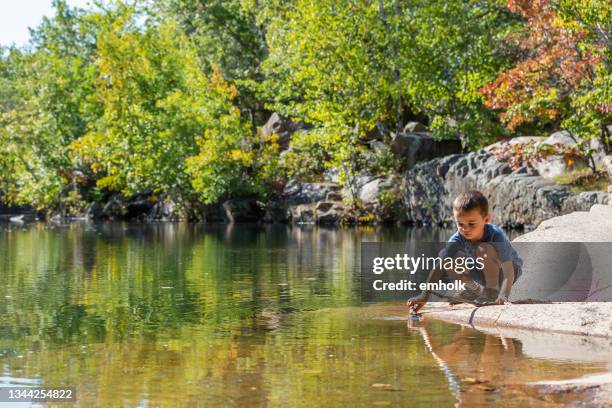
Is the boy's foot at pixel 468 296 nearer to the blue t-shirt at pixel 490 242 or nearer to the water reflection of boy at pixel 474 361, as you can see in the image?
the blue t-shirt at pixel 490 242

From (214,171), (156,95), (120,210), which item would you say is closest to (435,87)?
(214,171)

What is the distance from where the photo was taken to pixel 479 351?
275 inches

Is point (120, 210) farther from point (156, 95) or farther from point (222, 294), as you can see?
point (222, 294)

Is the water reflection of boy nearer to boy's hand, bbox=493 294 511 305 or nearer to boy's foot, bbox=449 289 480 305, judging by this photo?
boy's hand, bbox=493 294 511 305

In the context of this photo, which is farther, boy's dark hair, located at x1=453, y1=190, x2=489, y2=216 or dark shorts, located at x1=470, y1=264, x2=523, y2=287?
dark shorts, located at x1=470, y1=264, x2=523, y2=287

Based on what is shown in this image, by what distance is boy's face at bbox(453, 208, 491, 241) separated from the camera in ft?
27.2

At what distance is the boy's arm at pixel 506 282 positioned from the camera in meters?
8.52

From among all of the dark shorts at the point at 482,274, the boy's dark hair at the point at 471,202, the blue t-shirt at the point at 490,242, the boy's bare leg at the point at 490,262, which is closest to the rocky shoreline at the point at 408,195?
the dark shorts at the point at 482,274

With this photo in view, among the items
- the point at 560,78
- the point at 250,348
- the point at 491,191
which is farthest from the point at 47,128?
the point at 250,348

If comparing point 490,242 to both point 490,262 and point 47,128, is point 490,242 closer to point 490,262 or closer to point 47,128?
point 490,262

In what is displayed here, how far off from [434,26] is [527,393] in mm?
31877

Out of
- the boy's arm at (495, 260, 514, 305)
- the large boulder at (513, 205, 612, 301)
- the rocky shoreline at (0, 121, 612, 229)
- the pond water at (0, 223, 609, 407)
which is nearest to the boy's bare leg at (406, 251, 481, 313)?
the pond water at (0, 223, 609, 407)

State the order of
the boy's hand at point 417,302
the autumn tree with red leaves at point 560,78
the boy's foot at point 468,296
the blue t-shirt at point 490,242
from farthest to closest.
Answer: the autumn tree with red leaves at point 560,78 < the boy's foot at point 468,296 < the boy's hand at point 417,302 < the blue t-shirt at point 490,242

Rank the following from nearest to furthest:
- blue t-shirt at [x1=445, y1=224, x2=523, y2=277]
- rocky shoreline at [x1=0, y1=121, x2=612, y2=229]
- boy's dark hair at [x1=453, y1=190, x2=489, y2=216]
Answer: boy's dark hair at [x1=453, y1=190, x2=489, y2=216] < blue t-shirt at [x1=445, y1=224, x2=523, y2=277] < rocky shoreline at [x1=0, y1=121, x2=612, y2=229]
